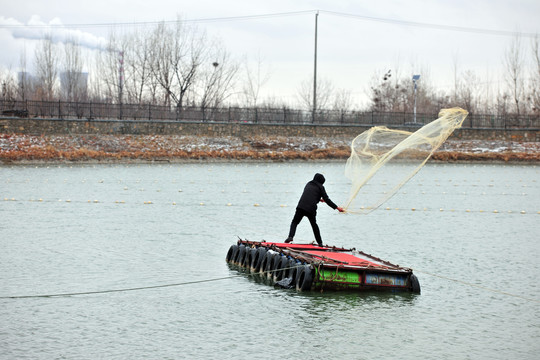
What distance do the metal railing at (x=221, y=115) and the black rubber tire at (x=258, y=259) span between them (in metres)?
46.3

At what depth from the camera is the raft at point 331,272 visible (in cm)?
1343

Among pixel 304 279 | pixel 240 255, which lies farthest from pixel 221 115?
pixel 304 279

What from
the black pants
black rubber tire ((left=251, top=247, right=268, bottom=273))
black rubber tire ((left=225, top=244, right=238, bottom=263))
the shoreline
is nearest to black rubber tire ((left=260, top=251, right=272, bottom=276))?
black rubber tire ((left=251, top=247, right=268, bottom=273))

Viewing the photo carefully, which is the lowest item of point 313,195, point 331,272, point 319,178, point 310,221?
point 331,272

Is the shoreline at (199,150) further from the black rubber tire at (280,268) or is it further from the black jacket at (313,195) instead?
the black rubber tire at (280,268)

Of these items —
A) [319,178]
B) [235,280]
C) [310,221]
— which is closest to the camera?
[235,280]

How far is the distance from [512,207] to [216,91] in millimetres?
58604

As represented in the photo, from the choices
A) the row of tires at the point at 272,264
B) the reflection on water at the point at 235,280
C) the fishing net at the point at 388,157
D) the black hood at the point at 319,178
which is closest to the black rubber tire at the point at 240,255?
the row of tires at the point at 272,264

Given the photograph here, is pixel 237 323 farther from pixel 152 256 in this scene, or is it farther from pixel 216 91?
pixel 216 91

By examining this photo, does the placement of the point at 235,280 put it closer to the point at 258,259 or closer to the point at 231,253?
the point at 258,259

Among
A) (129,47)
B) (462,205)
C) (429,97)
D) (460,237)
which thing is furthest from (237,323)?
(429,97)

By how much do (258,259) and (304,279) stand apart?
207 cm

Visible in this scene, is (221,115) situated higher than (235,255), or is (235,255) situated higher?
(221,115)

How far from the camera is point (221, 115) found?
69.1m
